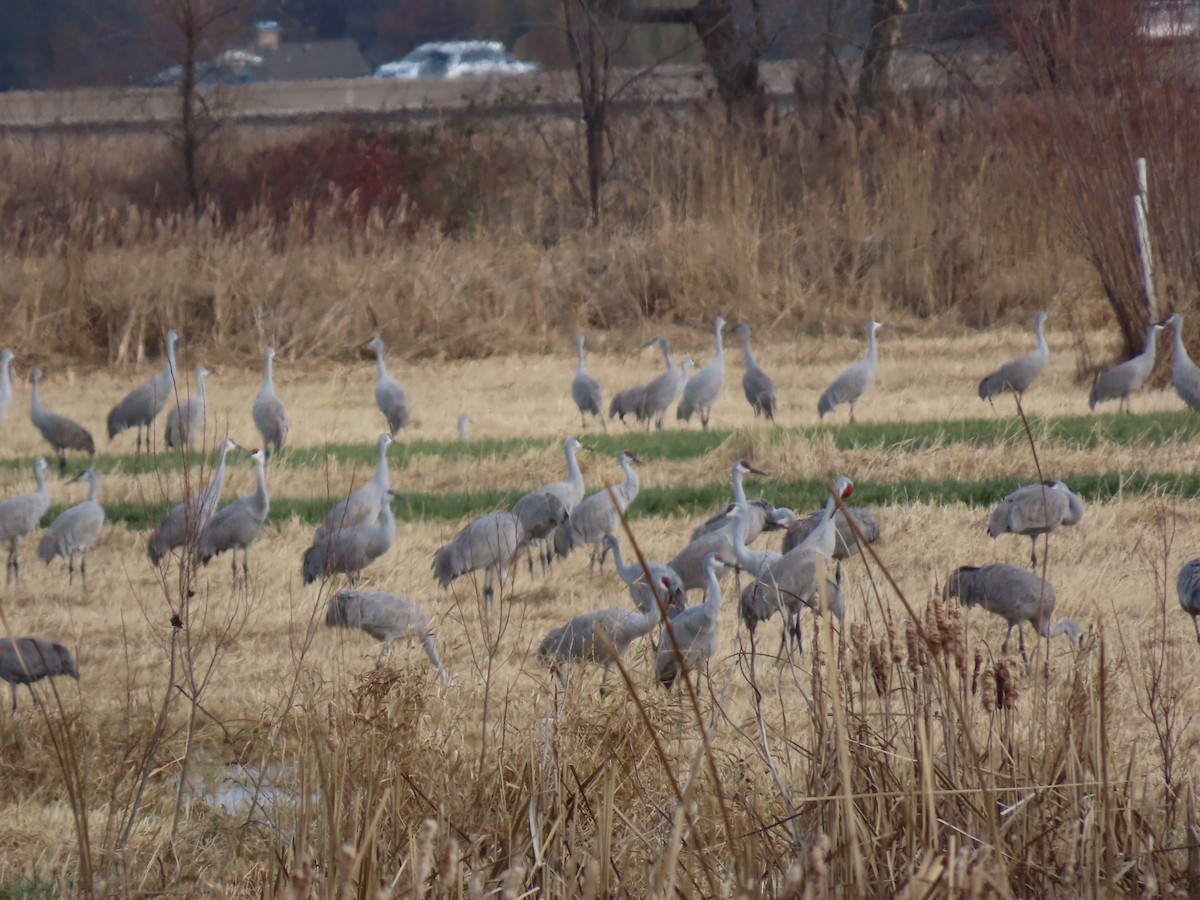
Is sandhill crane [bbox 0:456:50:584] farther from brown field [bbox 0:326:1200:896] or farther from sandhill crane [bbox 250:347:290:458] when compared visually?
sandhill crane [bbox 250:347:290:458]

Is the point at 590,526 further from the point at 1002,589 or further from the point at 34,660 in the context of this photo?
the point at 34,660

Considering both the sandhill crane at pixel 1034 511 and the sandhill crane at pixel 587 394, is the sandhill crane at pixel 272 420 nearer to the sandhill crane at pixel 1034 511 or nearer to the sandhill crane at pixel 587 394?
the sandhill crane at pixel 587 394

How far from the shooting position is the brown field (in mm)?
2963

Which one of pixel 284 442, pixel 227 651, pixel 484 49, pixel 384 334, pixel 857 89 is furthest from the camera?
pixel 484 49

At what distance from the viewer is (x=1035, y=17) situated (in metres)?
14.1

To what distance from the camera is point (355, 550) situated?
7578 millimetres

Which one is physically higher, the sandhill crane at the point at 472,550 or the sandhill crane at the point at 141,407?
the sandhill crane at the point at 141,407

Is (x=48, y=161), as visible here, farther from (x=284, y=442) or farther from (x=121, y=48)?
(x=284, y=442)

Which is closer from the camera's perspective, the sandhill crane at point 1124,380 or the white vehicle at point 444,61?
the sandhill crane at point 1124,380

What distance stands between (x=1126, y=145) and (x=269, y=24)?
135 ft

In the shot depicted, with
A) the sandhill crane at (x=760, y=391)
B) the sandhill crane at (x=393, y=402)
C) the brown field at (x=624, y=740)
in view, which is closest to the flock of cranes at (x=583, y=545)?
the brown field at (x=624, y=740)

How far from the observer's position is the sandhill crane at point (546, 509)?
7.96 meters

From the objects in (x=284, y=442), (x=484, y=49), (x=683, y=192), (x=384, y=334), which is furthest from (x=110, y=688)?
(x=484, y=49)

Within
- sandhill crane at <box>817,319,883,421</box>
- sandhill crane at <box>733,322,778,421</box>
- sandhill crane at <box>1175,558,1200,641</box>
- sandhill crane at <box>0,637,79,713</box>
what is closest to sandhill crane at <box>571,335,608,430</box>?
sandhill crane at <box>733,322,778,421</box>
